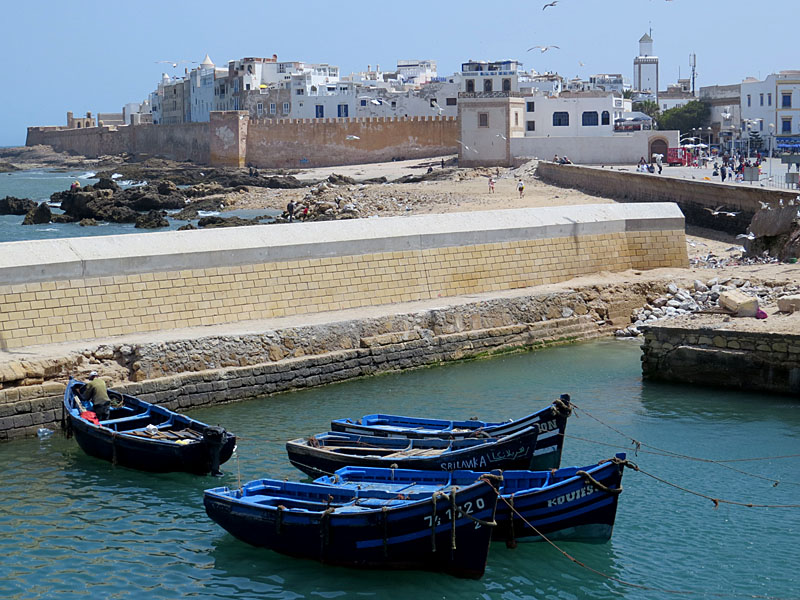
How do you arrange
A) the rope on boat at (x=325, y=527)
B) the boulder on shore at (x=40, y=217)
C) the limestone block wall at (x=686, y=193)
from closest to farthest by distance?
the rope on boat at (x=325, y=527)
the limestone block wall at (x=686, y=193)
the boulder on shore at (x=40, y=217)

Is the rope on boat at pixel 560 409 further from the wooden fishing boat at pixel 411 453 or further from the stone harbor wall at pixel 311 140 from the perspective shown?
the stone harbor wall at pixel 311 140

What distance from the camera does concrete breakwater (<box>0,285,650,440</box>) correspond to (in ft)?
42.2

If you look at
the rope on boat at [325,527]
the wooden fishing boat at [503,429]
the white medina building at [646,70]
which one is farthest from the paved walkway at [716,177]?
the white medina building at [646,70]

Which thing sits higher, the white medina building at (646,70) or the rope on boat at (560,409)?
the white medina building at (646,70)

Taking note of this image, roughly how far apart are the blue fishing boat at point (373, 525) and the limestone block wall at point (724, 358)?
6.58 m

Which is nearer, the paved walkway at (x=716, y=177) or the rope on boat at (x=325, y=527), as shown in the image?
the rope on boat at (x=325, y=527)

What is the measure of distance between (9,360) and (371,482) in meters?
5.76

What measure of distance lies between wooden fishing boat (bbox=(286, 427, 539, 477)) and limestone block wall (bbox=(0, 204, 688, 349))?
4.85 m

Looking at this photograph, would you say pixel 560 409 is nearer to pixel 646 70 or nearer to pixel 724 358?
pixel 724 358

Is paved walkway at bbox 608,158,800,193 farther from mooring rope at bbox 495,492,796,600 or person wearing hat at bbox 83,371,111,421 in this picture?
mooring rope at bbox 495,492,796,600

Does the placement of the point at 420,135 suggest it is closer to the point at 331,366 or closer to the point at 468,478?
the point at 331,366

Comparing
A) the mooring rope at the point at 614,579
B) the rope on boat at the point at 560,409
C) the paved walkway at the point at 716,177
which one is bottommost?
the mooring rope at the point at 614,579

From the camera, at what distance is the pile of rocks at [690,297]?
1709cm

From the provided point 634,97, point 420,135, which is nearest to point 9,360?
point 420,135
